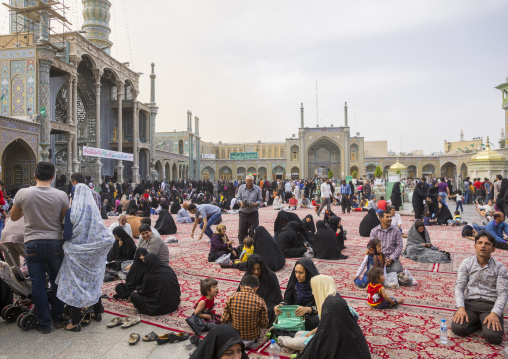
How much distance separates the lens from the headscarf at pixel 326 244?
5.24 meters

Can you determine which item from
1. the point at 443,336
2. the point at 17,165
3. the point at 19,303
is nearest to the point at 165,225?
the point at 19,303

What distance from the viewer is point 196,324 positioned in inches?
108

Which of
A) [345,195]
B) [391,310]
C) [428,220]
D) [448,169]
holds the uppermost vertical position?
[448,169]


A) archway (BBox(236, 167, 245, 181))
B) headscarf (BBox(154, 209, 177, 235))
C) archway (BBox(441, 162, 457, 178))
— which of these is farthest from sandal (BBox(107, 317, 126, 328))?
archway (BBox(441, 162, 457, 178))

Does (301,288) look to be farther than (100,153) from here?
No

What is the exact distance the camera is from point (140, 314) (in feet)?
10.4

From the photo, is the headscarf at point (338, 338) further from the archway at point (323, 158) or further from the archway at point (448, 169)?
the archway at point (448, 169)

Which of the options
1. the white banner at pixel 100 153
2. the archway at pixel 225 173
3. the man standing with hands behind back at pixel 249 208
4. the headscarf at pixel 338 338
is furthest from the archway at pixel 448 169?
the headscarf at pixel 338 338

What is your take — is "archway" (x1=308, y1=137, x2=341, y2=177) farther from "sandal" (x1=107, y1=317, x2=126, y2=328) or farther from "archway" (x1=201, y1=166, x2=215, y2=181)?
"sandal" (x1=107, y1=317, x2=126, y2=328)

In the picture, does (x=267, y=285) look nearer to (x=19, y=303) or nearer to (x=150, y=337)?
(x=150, y=337)

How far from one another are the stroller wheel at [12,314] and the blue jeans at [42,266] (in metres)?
0.35

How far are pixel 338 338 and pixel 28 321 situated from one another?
2322mm


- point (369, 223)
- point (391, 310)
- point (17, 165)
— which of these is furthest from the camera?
point (17, 165)

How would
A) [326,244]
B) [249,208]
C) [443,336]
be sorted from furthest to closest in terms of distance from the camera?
[249,208] → [326,244] → [443,336]
